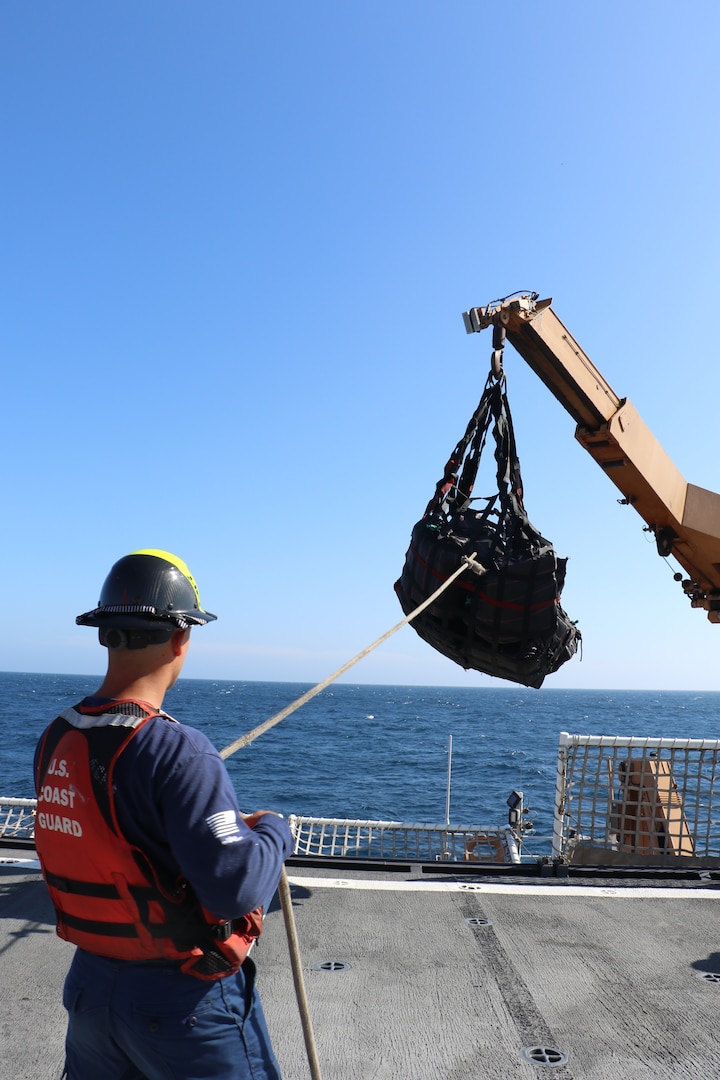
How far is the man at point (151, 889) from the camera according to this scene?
1.95 m

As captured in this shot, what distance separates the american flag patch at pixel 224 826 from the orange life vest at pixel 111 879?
0.23 metres

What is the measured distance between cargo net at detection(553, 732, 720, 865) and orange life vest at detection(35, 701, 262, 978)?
550 cm

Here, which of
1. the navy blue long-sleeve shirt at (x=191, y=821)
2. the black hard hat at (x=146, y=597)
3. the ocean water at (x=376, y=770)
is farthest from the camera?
the ocean water at (x=376, y=770)

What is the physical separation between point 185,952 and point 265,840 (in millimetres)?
348

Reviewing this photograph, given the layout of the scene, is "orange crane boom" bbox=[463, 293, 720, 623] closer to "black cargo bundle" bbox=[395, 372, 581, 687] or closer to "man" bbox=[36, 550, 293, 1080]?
"black cargo bundle" bbox=[395, 372, 581, 687]

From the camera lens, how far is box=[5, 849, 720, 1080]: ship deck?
3562 millimetres

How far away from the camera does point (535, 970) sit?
14.6ft

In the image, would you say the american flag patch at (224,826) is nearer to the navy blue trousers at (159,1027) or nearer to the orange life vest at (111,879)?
the orange life vest at (111,879)

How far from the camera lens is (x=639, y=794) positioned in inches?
299

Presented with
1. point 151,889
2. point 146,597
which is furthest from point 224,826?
point 146,597

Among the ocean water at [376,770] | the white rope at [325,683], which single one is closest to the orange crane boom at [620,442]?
the white rope at [325,683]

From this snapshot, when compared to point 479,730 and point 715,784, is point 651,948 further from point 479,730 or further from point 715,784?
point 479,730

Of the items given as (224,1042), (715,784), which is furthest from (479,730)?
(224,1042)

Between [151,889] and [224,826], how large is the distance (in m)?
0.29
